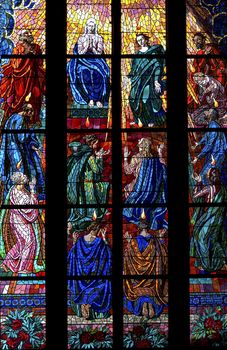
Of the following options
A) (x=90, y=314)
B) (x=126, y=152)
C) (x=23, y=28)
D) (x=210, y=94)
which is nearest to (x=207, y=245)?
(x=126, y=152)

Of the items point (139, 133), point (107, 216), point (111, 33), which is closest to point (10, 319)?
point (107, 216)

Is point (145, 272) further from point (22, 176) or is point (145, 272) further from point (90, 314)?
point (22, 176)

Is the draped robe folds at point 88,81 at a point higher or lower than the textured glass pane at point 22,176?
higher

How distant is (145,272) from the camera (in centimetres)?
1121

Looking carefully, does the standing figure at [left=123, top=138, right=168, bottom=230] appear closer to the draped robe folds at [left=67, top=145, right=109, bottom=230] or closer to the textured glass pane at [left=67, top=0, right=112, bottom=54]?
the draped robe folds at [left=67, top=145, right=109, bottom=230]

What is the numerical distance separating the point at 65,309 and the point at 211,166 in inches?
89.2

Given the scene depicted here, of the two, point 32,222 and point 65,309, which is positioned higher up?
point 32,222

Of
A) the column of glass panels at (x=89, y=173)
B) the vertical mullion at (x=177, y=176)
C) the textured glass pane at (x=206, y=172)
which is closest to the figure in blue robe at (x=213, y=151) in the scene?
the textured glass pane at (x=206, y=172)

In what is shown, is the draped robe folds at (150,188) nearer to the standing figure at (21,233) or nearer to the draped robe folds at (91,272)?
the draped robe folds at (91,272)

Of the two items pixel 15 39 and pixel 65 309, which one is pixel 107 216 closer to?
pixel 65 309

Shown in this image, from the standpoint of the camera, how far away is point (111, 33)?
11500mm

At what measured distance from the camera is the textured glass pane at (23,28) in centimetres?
1142

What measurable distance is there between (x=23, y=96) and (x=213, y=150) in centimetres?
221

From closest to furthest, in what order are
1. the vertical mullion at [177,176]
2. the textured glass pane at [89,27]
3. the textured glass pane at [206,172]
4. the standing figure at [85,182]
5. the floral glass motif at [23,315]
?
the floral glass motif at [23,315], the vertical mullion at [177,176], the standing figure at [85,182], the textured glass pane at [206,172], the textured glass pane at [89,27]
